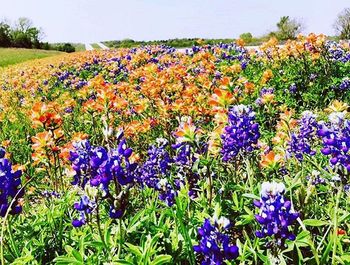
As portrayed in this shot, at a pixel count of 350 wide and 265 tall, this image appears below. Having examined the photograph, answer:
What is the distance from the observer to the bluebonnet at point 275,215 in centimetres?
184

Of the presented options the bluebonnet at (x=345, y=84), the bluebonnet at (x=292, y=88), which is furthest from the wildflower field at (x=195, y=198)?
the bluebonnet at (x=345, y=84)

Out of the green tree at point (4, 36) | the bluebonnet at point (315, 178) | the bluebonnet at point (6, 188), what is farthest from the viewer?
the green tree at point (4, 36)

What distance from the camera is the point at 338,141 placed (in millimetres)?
2207

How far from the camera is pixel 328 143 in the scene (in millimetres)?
2221

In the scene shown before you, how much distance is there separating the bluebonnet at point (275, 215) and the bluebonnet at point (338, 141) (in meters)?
0.43

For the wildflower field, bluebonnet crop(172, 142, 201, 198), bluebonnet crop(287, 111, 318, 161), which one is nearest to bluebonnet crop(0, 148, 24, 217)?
the wildflower field

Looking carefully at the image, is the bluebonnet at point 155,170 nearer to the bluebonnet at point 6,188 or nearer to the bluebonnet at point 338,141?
the bluebonnet at point 6,188

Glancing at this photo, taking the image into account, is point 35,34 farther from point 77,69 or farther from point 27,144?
point 27,144

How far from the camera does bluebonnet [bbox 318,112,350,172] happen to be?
214cm

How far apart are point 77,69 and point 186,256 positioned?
40.8 ft

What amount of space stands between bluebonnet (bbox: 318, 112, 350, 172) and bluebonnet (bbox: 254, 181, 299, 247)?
0.43m

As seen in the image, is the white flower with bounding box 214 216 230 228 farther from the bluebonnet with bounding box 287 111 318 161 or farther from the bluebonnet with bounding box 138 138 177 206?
the bluebonnet with bounding box 287 111 318 161

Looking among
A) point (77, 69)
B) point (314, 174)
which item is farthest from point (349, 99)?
point (77, 69)

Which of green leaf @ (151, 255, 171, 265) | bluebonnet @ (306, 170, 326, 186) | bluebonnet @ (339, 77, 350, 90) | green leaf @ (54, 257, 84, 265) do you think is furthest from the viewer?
Result: bluebonnet @ (339, 77, 350, 90)
